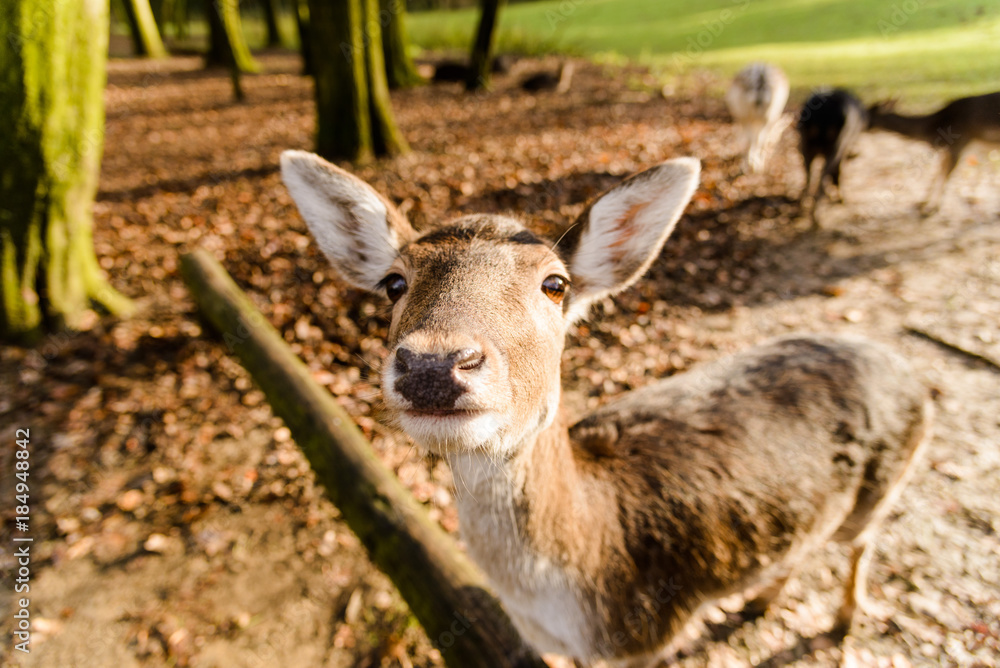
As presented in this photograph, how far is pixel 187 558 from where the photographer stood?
142 inches

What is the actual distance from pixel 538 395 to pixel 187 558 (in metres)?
3.25

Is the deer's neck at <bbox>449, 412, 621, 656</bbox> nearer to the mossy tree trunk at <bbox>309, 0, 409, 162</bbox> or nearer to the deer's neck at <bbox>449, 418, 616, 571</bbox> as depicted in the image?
the deer's neck at <bbox>449, 418, 616, 571</bbox>

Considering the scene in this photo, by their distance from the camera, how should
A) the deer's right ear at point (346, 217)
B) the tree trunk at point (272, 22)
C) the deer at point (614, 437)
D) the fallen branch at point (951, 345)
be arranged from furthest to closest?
the tree trunk at point (272, 22), the fallen branch at point (951, 345), the deer's right ear at point (346, 217), the deer at point (614, 437)

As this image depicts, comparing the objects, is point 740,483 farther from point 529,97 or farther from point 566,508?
point 529,97

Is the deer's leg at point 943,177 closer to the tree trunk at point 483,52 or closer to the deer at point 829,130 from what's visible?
the deer at point 829,130

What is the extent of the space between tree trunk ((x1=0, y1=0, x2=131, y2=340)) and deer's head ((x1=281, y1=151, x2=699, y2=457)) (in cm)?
362

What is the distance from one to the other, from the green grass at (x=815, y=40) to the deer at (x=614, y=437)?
12.6 ft

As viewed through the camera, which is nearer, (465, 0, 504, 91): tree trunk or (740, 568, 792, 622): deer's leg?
(740, 568, 792, 622): deer's leg

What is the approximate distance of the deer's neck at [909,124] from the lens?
22.4ft

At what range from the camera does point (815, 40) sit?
26.9ft

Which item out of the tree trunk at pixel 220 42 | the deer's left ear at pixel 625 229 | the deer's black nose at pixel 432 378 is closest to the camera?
the deer's black nose at pixel 432 378

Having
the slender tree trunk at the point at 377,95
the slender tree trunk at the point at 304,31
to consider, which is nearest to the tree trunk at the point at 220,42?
the slender tree trunk at the point at 304,31

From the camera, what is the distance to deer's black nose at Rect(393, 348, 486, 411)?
1.52 metres

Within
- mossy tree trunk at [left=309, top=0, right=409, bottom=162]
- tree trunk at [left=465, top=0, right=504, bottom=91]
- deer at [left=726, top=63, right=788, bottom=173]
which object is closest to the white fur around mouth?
mossy tree trunk at [left=309, top=0, right=409, bottom=162]
